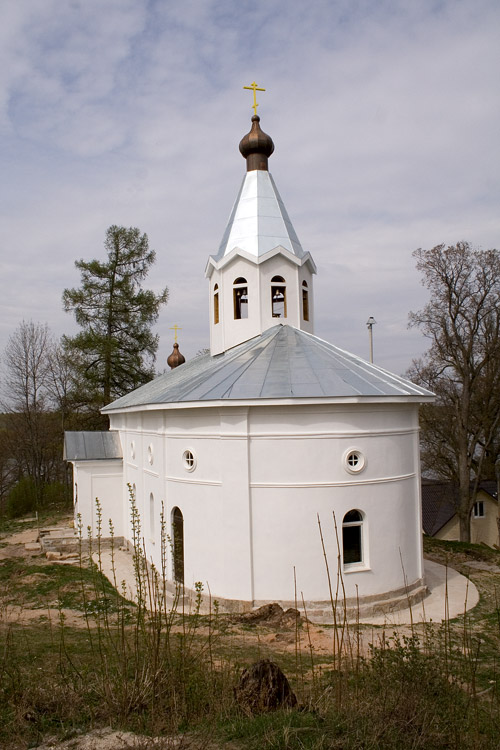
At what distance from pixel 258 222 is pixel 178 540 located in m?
9.00

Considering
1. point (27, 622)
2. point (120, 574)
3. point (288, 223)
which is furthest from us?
point (288, 223)

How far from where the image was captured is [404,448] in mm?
12500

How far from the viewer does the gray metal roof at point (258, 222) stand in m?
16.2

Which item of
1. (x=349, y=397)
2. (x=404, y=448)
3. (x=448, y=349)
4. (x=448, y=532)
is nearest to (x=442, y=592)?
(x=404, y=448)

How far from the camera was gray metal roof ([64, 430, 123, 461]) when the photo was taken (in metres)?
19.7

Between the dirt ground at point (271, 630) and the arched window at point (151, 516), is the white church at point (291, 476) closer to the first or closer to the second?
the dirt ground at point (271, 630)

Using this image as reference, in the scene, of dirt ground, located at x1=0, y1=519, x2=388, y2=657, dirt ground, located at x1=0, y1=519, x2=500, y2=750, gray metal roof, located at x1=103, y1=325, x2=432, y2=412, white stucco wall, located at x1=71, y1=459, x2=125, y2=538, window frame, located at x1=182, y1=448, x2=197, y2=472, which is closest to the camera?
dirt ground, located at x1=0, y1=519, x2=500, y2=750

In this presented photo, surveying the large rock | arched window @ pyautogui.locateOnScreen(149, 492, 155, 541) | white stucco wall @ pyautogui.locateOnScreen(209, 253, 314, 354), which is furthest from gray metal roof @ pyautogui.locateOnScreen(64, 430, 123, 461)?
the large rock

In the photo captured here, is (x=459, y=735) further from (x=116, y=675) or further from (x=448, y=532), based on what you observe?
(x=448, y=532)

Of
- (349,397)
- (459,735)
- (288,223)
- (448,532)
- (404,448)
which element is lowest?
(448,532)

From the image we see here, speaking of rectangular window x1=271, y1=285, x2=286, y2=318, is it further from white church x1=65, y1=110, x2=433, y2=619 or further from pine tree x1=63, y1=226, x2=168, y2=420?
pine tree x1=63, y1=226, x2=168, y2=420

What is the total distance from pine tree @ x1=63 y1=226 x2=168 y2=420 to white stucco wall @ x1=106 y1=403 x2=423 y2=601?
819 inches

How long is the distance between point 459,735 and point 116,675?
118 inches

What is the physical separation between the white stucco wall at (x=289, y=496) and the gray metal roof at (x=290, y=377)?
0.34m
